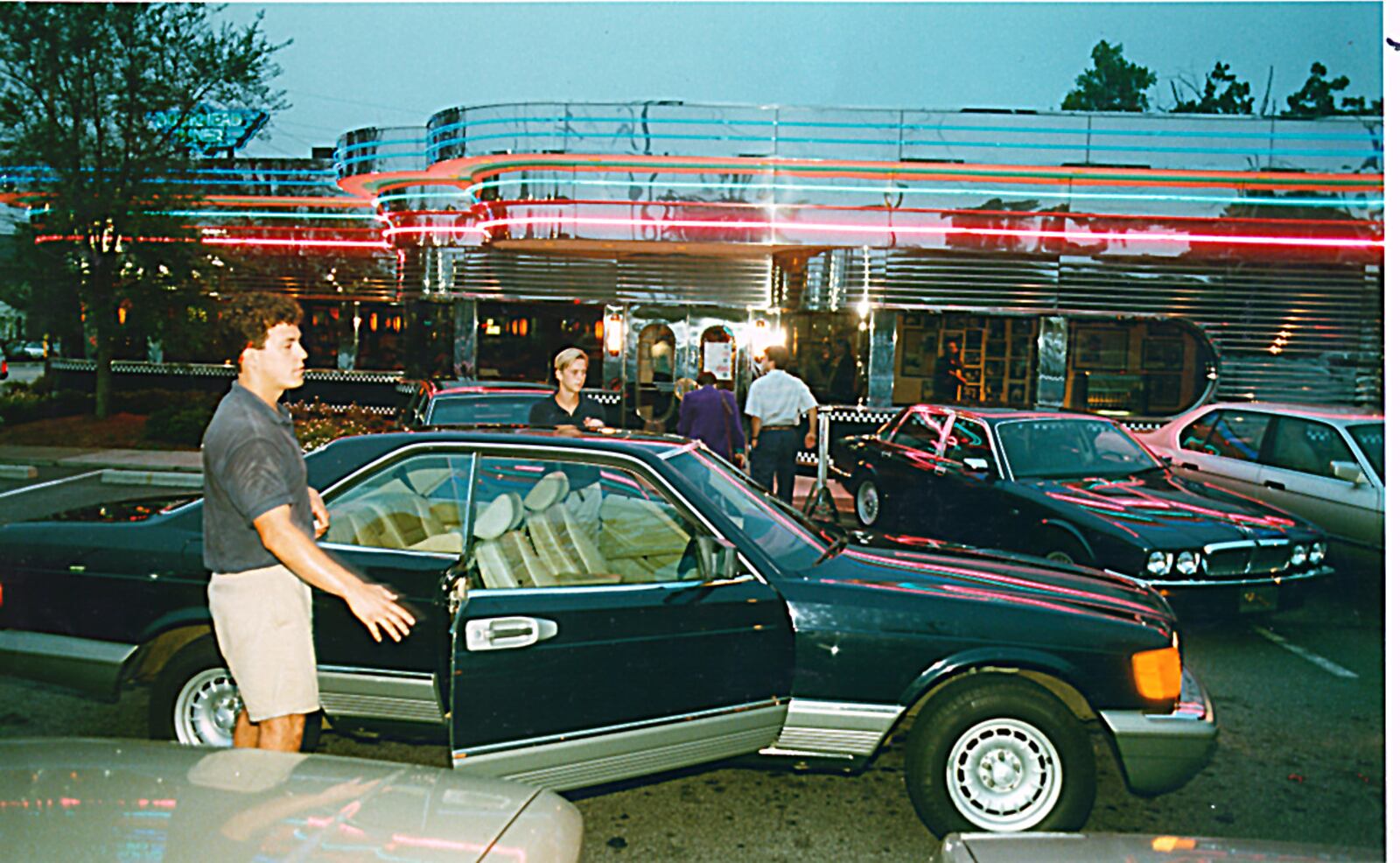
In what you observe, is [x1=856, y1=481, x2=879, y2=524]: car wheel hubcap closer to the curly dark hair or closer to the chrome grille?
the chrome grille

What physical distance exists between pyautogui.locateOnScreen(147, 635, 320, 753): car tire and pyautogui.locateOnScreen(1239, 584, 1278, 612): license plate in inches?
226

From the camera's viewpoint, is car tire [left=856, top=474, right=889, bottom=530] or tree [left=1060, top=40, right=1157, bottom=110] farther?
tree [left=1060, top=40, right=1157, bottom=110]

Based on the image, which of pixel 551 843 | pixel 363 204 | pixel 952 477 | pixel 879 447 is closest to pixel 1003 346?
pixel 879 447

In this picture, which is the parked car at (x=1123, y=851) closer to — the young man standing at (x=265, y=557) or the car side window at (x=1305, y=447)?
the young man standing at (x=265, y=557)

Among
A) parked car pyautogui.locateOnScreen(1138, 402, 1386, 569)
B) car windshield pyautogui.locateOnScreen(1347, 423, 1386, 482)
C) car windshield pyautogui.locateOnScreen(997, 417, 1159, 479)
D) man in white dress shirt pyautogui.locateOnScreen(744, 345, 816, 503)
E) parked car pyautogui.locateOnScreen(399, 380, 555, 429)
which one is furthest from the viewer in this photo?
man in white dress shirt pyautogui.locateOnScreen(744, 345, 816, 503)

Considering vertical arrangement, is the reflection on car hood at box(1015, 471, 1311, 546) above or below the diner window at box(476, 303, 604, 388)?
below

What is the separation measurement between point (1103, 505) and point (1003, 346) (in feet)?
24.9

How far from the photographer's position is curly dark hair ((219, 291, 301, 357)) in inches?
141

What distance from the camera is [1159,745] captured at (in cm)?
396

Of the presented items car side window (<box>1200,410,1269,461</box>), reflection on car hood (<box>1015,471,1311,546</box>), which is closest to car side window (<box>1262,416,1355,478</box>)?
car side window (<box>1200,410,1269,461</box>)

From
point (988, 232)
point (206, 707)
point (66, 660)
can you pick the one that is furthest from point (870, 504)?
point (66, 660)

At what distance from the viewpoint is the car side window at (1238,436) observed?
9.56 m

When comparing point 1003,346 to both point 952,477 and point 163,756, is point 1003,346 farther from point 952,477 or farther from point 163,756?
point 163,756

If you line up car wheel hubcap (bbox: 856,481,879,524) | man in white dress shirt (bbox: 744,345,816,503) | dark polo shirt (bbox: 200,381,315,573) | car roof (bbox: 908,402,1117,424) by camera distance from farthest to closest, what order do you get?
car wheel hubcap (bbox: 856,481,879,524) < man in white dress shirt (bbox: 744,345,816,503) < car roof (bbox: 908,402,1117,424) < dark polo shirt (bbox: 200,381,315,573)
